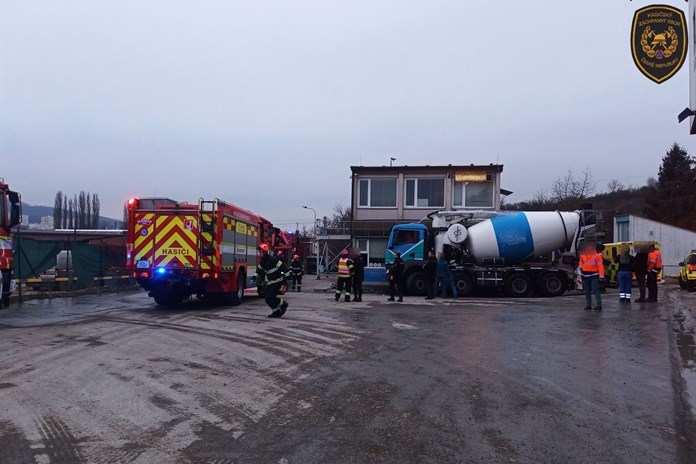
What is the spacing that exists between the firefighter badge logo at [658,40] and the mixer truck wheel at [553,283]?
11245mm

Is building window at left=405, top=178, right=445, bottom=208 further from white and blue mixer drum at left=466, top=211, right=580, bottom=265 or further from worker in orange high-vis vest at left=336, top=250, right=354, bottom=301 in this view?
worker in orange high-vis vest at left=336, top=250, right=354, bottom=301

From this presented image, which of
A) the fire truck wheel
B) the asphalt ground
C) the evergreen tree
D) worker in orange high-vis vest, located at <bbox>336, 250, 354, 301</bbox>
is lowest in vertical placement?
the asphalt ground

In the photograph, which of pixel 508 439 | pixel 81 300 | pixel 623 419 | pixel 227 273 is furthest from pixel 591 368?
pixel 81 300

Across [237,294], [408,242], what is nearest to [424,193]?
[408,242]

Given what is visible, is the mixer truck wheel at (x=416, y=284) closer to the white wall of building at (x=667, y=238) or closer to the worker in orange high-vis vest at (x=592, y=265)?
the worker in orange high-vis vest at (x=592, y=265)

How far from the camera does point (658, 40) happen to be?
9.68m

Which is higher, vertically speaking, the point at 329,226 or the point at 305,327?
the point at 329,226

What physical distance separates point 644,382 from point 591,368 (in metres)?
0.78

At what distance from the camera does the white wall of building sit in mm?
35281

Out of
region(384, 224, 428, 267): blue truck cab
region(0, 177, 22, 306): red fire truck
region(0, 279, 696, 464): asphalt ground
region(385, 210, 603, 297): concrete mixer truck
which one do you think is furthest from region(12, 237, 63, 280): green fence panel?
region(385, 210, 603, 297): concrete mixer truck

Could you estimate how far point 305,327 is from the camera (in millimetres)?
11086

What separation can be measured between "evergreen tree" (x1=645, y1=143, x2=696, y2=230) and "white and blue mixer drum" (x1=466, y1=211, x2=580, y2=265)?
3756 cm

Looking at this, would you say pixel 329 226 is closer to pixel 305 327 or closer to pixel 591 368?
pixel 305 327

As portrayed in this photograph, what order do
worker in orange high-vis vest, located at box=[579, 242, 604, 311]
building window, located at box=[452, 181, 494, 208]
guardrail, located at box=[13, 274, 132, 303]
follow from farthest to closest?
1. building window, located at box=[452, 181, 494, 208]
2. guardrail, located at box=[13, 274, 132, 303]
3. worker in orange high-vis vest, located at box=[579, 242, 604, 311]
